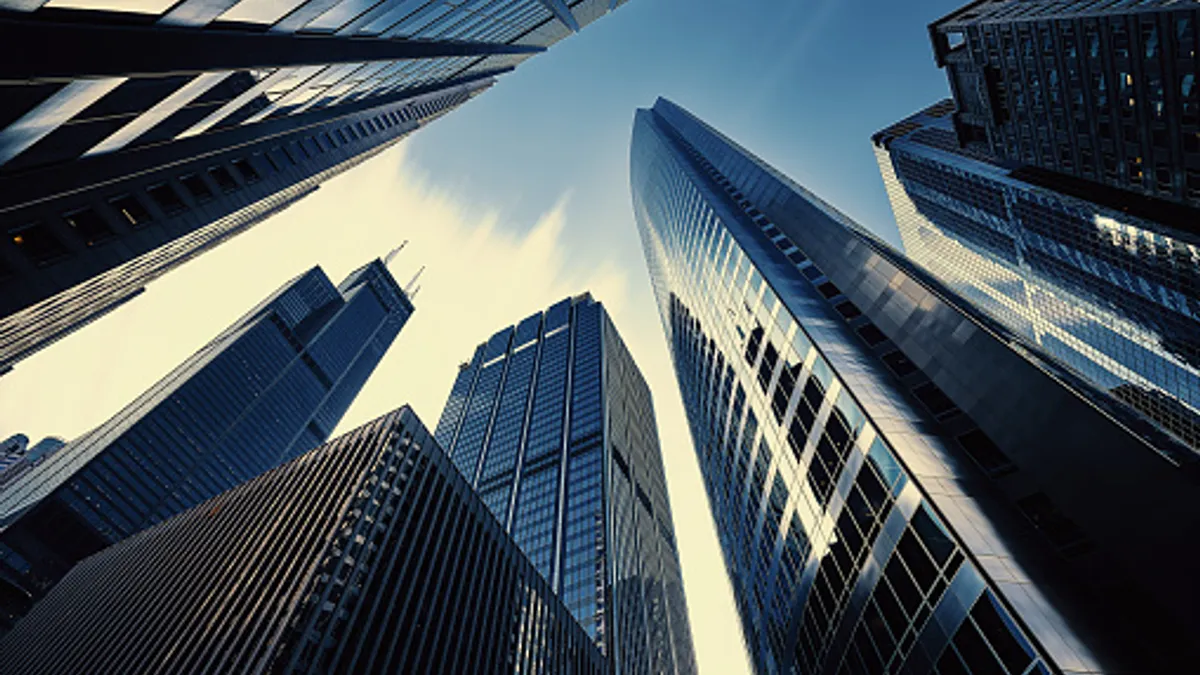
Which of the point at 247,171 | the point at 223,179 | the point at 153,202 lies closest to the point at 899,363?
the point at 153,202

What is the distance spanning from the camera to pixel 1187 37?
46812mm

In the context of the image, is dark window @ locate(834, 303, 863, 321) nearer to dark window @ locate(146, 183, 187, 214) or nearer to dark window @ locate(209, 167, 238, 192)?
dark window @ locate(146, 183, 187, 214)

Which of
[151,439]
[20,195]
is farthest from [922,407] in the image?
[151,439]

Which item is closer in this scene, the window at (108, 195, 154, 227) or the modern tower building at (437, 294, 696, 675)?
the window at (108, 195, 154, 227)

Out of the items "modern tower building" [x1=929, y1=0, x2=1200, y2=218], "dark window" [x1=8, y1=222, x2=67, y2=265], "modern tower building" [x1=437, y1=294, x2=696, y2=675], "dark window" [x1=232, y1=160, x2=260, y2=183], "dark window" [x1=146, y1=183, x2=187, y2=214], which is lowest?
"modern tower building" [x1=437, y1=294, x2=696, y2=675]

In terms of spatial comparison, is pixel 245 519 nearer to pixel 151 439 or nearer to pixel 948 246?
pixel 151 439

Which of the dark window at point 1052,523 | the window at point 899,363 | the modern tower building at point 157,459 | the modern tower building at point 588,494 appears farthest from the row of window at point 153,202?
the modern tower building at point 157,459

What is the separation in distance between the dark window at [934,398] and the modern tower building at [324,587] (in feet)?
143

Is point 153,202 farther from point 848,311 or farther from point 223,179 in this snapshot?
point 848,311

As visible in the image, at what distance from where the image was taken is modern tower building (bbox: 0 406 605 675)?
133 ft

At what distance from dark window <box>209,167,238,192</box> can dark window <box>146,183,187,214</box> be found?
5882 millimetres

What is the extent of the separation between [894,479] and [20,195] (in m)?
37.2

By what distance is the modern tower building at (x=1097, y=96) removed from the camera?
5075 centimetres

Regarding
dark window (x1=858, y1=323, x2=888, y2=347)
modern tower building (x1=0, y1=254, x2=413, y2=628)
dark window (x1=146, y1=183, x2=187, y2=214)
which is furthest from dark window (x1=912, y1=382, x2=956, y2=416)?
modern tower building (x1=0, y1=254, x2=413, y2=628)
